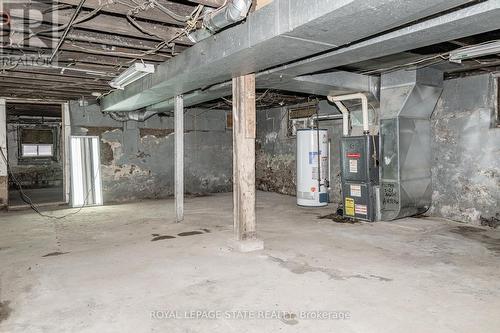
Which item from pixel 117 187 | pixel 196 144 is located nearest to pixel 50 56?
pixel 117 187

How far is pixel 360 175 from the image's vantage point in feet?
15.3

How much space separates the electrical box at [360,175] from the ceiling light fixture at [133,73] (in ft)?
9.18

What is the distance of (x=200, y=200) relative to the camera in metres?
6.86

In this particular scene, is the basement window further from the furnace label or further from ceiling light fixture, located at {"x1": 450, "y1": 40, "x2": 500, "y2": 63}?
ceiling light fixture, located at {"x1": 450, "y1": 40, "x2": 500, "y2": 63}

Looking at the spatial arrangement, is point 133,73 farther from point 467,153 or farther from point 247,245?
point 467,153

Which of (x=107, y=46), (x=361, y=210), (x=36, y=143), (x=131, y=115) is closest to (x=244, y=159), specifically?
(x=107, y=46)

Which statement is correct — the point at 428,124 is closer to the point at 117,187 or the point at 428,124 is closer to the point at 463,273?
the point at 463,273

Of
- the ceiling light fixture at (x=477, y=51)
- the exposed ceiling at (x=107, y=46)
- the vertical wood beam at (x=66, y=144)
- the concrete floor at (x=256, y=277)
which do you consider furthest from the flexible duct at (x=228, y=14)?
the vertical wood beam at (x=66, y=144)

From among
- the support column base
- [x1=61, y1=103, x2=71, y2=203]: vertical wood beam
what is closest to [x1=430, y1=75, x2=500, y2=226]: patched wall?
the support column base

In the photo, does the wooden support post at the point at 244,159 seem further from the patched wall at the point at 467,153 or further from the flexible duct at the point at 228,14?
the patched wall at the point at 467,153

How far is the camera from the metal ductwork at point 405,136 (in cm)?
430

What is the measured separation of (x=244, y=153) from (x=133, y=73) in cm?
153

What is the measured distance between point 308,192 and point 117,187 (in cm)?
375

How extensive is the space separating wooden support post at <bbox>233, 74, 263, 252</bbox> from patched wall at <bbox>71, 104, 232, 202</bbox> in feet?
14.1
